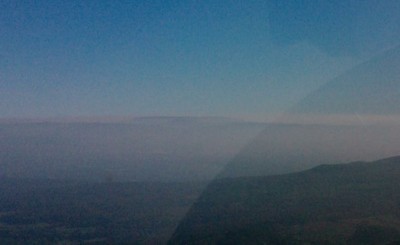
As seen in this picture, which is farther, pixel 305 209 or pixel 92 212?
pixel 92 212

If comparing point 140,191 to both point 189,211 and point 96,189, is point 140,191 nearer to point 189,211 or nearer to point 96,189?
point 96,189

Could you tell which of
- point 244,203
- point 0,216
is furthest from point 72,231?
point 244,203

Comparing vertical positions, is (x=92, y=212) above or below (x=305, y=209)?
below

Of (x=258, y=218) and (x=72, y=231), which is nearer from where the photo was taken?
(x=258, y=218)

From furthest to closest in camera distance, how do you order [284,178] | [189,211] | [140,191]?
1. [140,191]
2. [284,178]
3. [189,211]

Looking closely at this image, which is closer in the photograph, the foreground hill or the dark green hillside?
the foreground hill

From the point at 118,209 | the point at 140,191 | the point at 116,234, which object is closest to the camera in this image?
the point at 116,234

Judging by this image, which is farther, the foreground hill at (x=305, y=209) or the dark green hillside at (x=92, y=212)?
the dark green hillside at (x=92, y=212)
